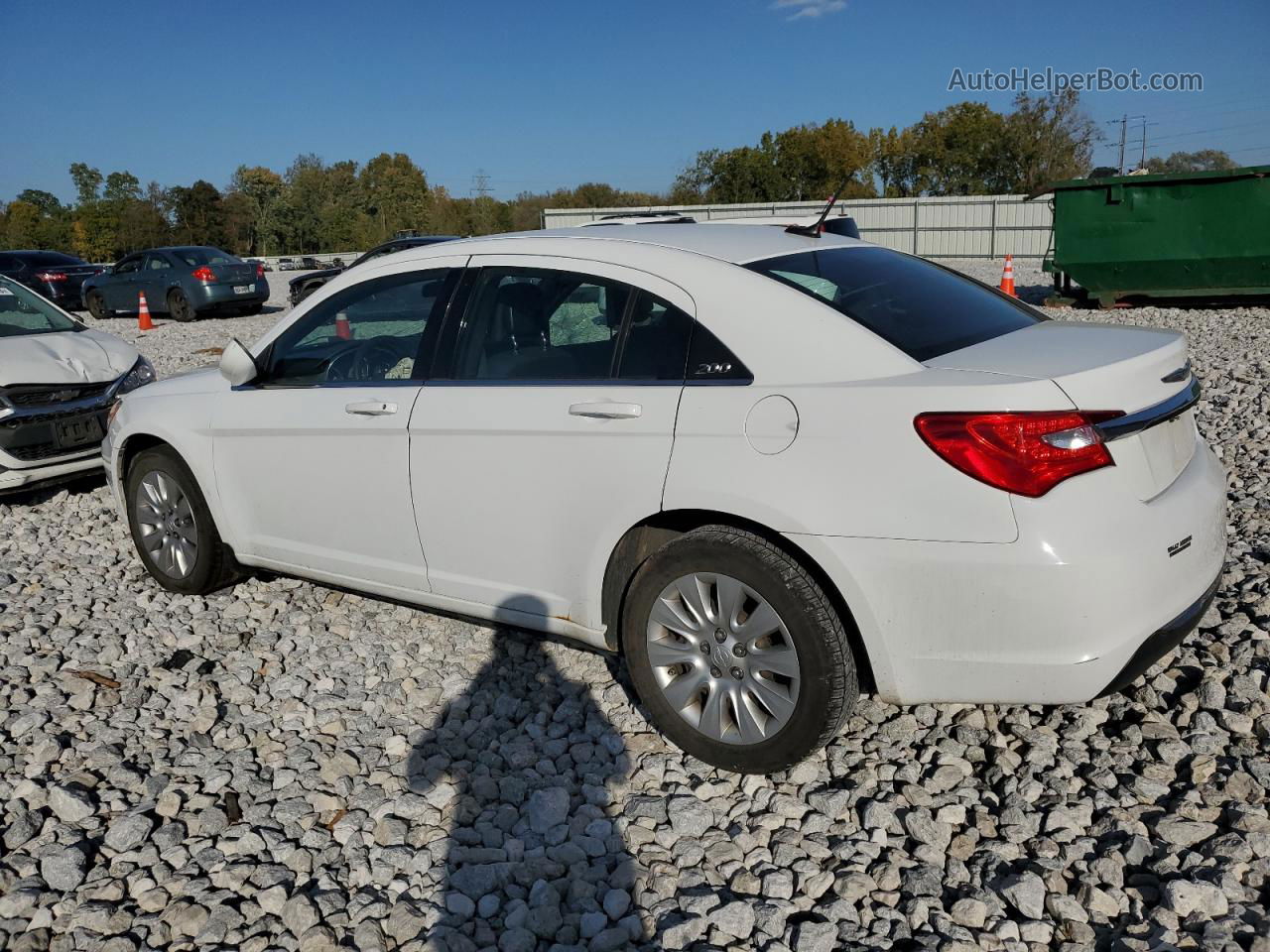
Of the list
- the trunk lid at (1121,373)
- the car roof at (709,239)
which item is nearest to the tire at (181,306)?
the car roof at (709,239)

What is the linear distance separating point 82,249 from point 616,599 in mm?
69979

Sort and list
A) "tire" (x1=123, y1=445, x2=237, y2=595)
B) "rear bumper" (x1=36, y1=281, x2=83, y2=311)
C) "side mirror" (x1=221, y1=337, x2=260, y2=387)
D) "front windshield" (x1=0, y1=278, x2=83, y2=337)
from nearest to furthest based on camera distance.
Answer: "side mirror" (x1=221, y1=337, x2=260, y2=387)
"tire" (x1=123, y1=445, x2=237, y2=595)
"front windshield" (x1=0, y1=278, x2=83, y2=337)
"rear bumper" (x1=36, y1=281, x2=83, y2=311)

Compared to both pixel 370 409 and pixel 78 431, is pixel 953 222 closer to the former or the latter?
pixel 78 431

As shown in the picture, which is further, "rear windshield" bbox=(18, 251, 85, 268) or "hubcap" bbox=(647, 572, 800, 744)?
"rear windshield" bbox=(18, 251, 85, 268)

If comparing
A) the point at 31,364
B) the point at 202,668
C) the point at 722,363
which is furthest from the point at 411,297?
the point at 31,364

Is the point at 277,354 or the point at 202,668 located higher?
the point at 277,354

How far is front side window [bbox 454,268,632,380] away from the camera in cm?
344

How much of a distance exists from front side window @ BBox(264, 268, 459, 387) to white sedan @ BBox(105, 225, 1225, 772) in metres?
0.02

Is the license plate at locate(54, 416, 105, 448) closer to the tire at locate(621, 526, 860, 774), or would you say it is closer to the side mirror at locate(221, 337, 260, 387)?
the side mirror at locate(221, 337, 260, 387)

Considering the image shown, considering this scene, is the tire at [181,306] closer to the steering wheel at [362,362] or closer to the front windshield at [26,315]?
the front windshield at [26,315]

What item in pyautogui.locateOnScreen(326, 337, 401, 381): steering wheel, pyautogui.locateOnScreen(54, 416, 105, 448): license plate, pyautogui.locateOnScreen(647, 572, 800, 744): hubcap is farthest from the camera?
pyautogui.locateOnScreen(54, 416, 105, 448): license plate

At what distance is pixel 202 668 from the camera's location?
13.9 ft

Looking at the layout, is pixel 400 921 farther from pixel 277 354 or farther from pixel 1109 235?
pixel 1109 235

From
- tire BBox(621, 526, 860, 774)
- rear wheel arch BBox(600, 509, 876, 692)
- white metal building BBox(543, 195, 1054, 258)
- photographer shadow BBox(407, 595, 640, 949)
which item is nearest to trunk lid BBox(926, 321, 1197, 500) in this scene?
rear wheel arch BBox(600, 509, 876, 692)
